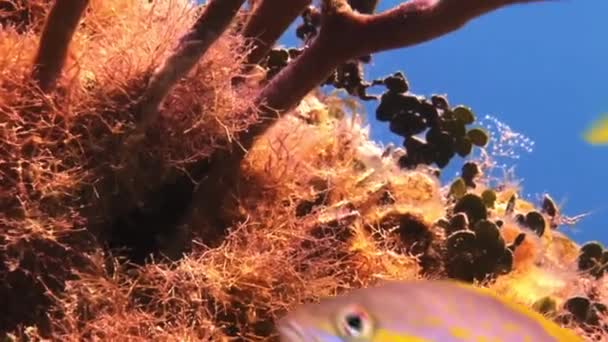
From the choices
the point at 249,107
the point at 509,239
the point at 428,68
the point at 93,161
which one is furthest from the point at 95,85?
the point at 428,68

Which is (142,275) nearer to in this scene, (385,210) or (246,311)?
(246,311)

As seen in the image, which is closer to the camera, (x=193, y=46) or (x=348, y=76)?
(x=193, y=46)

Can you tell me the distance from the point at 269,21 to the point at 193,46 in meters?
0.49

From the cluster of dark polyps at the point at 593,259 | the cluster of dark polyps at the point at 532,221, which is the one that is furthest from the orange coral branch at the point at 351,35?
the cluster of dark polyps at the point at 593,259

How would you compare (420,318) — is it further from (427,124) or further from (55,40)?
(427,124)

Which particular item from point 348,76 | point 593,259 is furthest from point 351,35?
point 593,259

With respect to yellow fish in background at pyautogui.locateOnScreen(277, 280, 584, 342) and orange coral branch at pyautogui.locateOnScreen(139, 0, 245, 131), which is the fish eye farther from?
orange coral branch at pyautogui.locateOnScreen(139, 0, 245, 131)

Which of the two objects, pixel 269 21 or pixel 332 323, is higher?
pixel 269 21

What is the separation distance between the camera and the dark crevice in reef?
2553 millimetres

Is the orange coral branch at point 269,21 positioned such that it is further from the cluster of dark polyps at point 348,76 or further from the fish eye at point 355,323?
the fish eye at point 355,323

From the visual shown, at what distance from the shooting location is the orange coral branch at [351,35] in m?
2.28

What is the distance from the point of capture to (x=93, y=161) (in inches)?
Answer: 95.5

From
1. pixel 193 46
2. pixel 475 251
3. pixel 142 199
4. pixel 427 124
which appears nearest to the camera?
pixel 193 46

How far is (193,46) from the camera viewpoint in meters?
2.29
